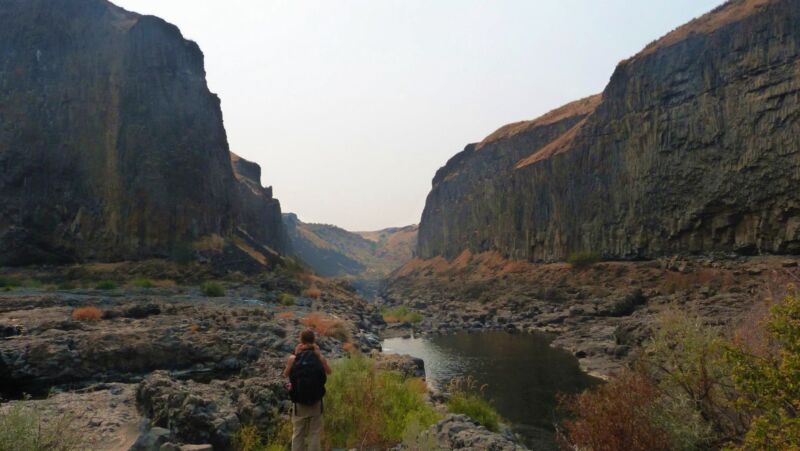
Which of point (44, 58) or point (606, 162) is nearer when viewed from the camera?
point (44, 58)

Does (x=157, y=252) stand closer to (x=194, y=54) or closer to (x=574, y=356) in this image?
(x=194, y=54)

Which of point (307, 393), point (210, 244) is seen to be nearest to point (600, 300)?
point (210, 244)

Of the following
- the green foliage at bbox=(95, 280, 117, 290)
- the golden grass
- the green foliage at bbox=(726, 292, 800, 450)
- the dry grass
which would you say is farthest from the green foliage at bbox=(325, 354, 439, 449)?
the dry grass

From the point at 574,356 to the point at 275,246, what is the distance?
73469 mm

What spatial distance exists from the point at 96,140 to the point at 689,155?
62.8 meters

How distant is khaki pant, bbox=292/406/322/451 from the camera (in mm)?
7047

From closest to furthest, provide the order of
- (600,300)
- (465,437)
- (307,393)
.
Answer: (307,393), (465,437), (600,300)

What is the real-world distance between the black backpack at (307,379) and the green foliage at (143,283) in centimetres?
3602

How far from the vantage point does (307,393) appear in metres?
6.93

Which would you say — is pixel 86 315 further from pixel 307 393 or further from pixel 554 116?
pixel 554 116

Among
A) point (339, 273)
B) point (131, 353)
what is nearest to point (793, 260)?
point (131, 353)

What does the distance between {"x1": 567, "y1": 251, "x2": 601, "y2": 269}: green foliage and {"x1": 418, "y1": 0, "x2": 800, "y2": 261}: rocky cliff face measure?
4.46 ft

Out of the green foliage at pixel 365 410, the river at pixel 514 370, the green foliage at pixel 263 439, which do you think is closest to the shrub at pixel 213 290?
the river at pixel 514 370

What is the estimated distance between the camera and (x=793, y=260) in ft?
123
